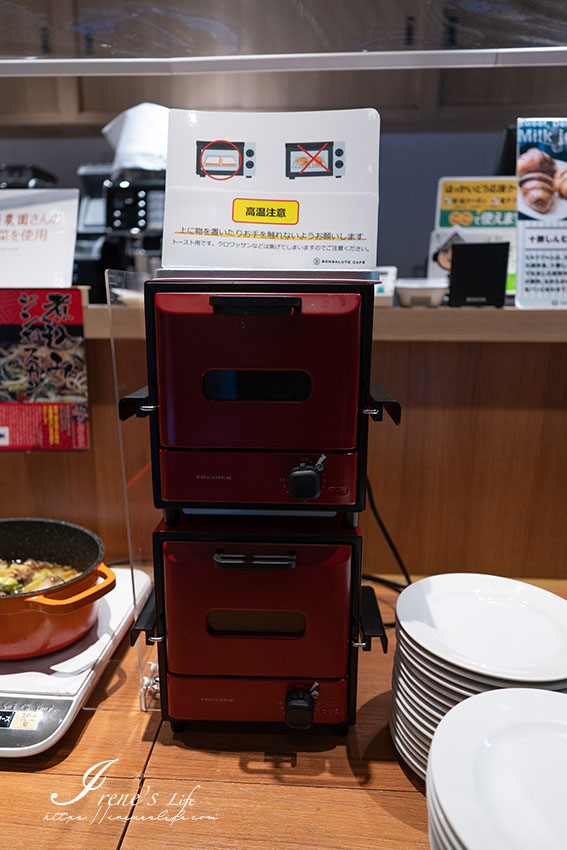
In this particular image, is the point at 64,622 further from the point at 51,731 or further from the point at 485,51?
the point at 485,51

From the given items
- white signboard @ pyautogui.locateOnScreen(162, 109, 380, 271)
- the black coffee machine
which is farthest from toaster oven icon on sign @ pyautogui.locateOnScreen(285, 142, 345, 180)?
the black coffee machine

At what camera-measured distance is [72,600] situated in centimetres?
81

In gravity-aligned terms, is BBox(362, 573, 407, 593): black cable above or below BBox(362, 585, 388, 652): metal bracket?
below

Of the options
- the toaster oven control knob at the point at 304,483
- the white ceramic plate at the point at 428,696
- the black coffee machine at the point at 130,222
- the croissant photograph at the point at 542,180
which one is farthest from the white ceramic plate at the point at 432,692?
the black coffee machine at the point at 130,222

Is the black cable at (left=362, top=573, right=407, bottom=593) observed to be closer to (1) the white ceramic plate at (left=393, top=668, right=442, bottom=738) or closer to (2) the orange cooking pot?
(1) the white ceramic plate at (left=393, top=668, right=442, bottom=738)

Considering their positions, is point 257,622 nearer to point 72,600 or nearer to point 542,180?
point 72,600

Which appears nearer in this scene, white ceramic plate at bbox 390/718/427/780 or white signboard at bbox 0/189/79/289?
white ceramic plate at bbox 390/718/427/780

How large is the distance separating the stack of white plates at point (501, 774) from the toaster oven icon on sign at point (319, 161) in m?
0.65

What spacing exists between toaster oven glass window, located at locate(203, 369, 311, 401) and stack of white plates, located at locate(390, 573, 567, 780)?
12.8 inches

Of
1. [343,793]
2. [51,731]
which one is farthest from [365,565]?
[51,731]

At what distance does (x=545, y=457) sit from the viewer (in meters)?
1.16

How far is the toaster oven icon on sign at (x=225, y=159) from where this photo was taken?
76 centimetres

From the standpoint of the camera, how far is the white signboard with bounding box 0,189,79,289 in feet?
Answer: 3.47

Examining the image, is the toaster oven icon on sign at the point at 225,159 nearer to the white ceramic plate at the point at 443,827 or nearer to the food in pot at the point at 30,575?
the food in pot at the point at 30,575
